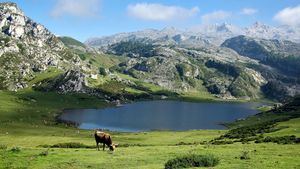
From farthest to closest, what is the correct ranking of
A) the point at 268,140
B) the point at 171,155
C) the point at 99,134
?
1. the point at 268,140
2. the point at 99,134
3. the point at 171,155

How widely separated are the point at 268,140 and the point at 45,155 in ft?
105

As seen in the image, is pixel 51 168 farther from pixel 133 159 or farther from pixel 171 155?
pixel 171 155

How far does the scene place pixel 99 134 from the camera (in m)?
49.9

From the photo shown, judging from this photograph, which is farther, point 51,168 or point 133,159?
point 133,159

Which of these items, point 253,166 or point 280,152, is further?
point 280,152

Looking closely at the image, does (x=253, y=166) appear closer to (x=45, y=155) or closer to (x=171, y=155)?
(x=171, y=155)

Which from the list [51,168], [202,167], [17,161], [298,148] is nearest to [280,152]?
[298,148]

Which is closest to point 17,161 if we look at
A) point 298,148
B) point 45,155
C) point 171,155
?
point 45,155

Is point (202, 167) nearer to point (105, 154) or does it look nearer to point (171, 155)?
point (171, 155)

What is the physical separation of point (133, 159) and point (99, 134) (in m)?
10.7

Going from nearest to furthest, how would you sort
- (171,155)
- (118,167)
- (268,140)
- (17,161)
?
1. (118,167)
2. (17,161)
3. (171,155)
4. (268,140)

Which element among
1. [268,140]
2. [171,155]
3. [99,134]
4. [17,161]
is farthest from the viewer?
[268,140]

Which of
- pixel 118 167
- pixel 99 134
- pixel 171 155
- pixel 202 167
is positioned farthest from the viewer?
pixel 99 134

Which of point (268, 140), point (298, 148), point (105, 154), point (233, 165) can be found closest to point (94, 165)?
point (105, 154)
